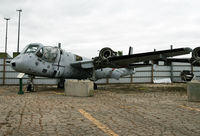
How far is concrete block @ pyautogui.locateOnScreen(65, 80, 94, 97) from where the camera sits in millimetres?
12367

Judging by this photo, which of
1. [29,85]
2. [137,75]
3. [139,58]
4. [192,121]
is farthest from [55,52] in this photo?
[137,75]

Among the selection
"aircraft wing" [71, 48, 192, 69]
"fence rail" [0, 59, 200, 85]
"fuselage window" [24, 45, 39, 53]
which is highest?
"fuselage window" [24, 45, 39, 53]

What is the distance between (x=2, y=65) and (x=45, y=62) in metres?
14.6

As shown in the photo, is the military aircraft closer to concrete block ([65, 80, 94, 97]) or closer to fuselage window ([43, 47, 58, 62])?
fuselage window ([43, 47, 58, 62])

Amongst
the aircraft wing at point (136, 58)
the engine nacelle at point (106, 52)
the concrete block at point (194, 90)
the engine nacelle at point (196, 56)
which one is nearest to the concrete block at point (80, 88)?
the aircraft wing at point (136, 58)

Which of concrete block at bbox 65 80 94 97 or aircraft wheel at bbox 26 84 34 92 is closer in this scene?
concrete block at bbox 65 80 94 97

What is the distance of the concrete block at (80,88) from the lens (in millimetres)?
12367

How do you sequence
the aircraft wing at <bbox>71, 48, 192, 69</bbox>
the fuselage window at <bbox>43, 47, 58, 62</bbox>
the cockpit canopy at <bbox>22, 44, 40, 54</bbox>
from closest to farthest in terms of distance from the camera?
the cockpit canopy at <bbox>22, 44, 40, 54</bbox>, the fuselage window at <bbox>43, 47, 58, 62</bbox>, the aircraft wing at <bbox>71, 48, 192, 69</bbox>

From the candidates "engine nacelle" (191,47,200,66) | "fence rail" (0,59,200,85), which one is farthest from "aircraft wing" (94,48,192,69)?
"fence rail" (0,59,200,85)

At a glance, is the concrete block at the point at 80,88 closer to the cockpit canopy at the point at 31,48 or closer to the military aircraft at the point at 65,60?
the military aircraft at the point at 65,60

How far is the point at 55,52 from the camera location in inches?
672

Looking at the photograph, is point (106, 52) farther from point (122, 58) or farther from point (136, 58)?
point (136, 58)

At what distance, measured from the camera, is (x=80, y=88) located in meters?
12.5

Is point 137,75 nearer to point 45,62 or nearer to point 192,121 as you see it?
point 45,62
